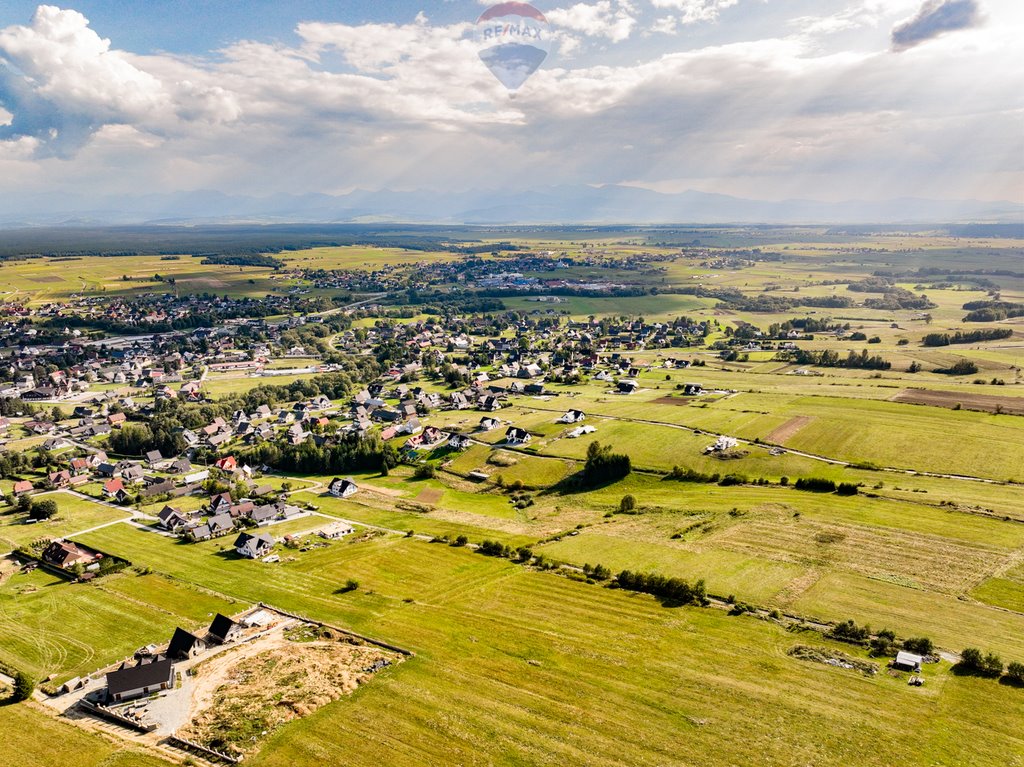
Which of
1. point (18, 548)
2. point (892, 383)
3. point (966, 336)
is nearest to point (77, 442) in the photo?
point (18, 548)

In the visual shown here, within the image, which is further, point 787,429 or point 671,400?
point 671,400

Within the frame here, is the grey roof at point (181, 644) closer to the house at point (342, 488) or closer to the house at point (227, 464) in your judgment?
the house at point (342, 488)

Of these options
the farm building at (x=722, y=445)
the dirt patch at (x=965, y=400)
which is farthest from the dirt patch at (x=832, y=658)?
the dirt patch at (x=965, y=400)

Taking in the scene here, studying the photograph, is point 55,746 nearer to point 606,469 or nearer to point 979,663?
point 979,663

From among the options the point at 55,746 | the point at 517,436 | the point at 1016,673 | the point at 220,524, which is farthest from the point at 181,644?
the point at 517,436

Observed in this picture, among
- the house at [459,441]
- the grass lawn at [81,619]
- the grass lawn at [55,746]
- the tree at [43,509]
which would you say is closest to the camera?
the grass lawn at [55,746]

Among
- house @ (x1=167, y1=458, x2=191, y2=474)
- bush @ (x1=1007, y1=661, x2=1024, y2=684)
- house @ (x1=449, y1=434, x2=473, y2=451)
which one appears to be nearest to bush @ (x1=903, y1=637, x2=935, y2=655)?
bush @ (x1=1007, y1=661, x2=1024, y2=684)

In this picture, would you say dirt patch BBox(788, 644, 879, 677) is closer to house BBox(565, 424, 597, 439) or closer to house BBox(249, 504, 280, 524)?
house BBox(565, 424, 597, 439)
